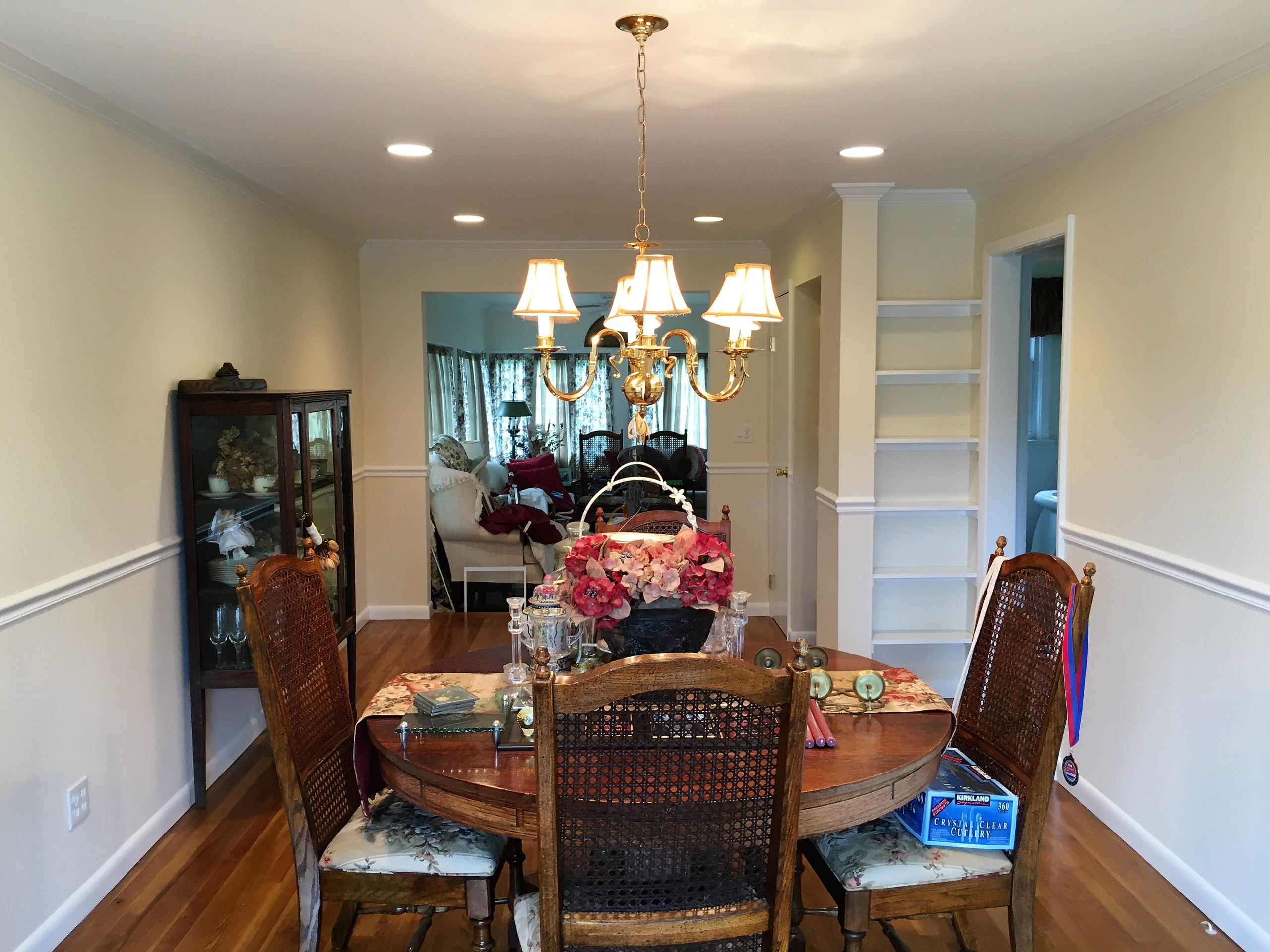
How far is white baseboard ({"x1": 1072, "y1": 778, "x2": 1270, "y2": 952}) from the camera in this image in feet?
8.45

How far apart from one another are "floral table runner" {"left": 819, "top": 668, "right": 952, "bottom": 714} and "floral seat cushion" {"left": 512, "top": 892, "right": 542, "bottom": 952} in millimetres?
776

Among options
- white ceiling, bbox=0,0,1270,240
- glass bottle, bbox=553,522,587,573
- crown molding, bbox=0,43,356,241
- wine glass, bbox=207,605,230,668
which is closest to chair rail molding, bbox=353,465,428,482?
glass bottle, bbox=553,522,587,573

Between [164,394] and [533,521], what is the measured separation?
121 inches

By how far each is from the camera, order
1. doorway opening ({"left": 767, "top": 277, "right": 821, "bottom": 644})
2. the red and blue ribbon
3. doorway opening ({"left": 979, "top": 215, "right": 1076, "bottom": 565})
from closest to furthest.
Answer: the red and blue ribbon
doorway opening ({"left": 979, "top": 215, "right": 1076, "bottom": 565})
doorway opening ({"left": 767, "top": 277, "right": 821, "bottom": 644})

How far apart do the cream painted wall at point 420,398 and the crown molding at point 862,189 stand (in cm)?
185

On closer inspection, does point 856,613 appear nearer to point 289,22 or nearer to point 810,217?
point 810,217

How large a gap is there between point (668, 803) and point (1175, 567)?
199cm

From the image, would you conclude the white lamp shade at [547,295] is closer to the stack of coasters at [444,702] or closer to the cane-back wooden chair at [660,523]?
the stack of coasters at [444,702]

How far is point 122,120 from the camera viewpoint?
298 centimetres

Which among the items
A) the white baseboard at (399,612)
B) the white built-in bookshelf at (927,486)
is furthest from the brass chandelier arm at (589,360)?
the white baseboard at (399,612)

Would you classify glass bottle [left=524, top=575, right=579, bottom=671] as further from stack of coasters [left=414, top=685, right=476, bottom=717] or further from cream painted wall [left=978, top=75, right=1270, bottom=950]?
cream painted wall [left=978, top=75, right=1270, bottom=950]

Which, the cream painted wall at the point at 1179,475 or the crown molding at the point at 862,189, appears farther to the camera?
the crown molding at the point at 862,189

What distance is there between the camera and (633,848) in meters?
1.70

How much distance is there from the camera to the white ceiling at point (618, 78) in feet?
7.16
